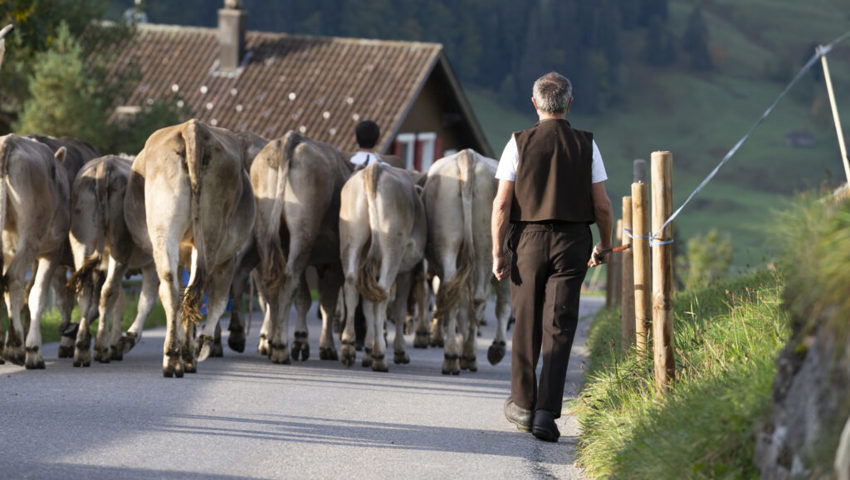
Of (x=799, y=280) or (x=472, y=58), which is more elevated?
(x=472, y=58)

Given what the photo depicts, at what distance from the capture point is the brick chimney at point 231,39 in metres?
38.5

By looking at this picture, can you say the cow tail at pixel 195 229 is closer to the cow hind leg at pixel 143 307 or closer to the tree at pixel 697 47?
the cow hind leg at pixel 143 307

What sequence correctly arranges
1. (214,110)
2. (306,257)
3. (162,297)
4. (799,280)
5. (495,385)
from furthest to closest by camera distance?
1. (214,110)
2. (306,257)
3. (495,385)
4. (162,297)
5. (799,280)

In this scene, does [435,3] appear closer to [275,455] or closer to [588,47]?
[588,47]

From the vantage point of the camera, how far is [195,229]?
1083 cm

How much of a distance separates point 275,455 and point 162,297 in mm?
3718

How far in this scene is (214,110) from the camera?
1451 inches

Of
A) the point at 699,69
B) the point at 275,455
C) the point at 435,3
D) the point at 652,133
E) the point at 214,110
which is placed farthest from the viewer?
the point at 699,69

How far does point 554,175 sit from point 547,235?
371mm

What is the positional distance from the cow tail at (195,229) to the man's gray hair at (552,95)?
11.3 ft

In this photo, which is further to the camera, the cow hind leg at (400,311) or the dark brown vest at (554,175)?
the cow hind leg at (400,311)

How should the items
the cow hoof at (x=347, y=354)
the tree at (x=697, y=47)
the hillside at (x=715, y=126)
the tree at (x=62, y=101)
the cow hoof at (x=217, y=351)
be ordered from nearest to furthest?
the cow hoof at (x=347, y=354) → the cow hoof at (x=217, y=351) → the tree at (x=62, y=101) → the hillside at (x=715, y=126) → the tree at (x=697, y=47)

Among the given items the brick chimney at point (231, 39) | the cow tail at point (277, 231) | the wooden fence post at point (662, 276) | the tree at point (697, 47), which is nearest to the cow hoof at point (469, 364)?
the cow tail at point (277, 231)

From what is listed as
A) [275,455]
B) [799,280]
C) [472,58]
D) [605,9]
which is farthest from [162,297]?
[605,9]
